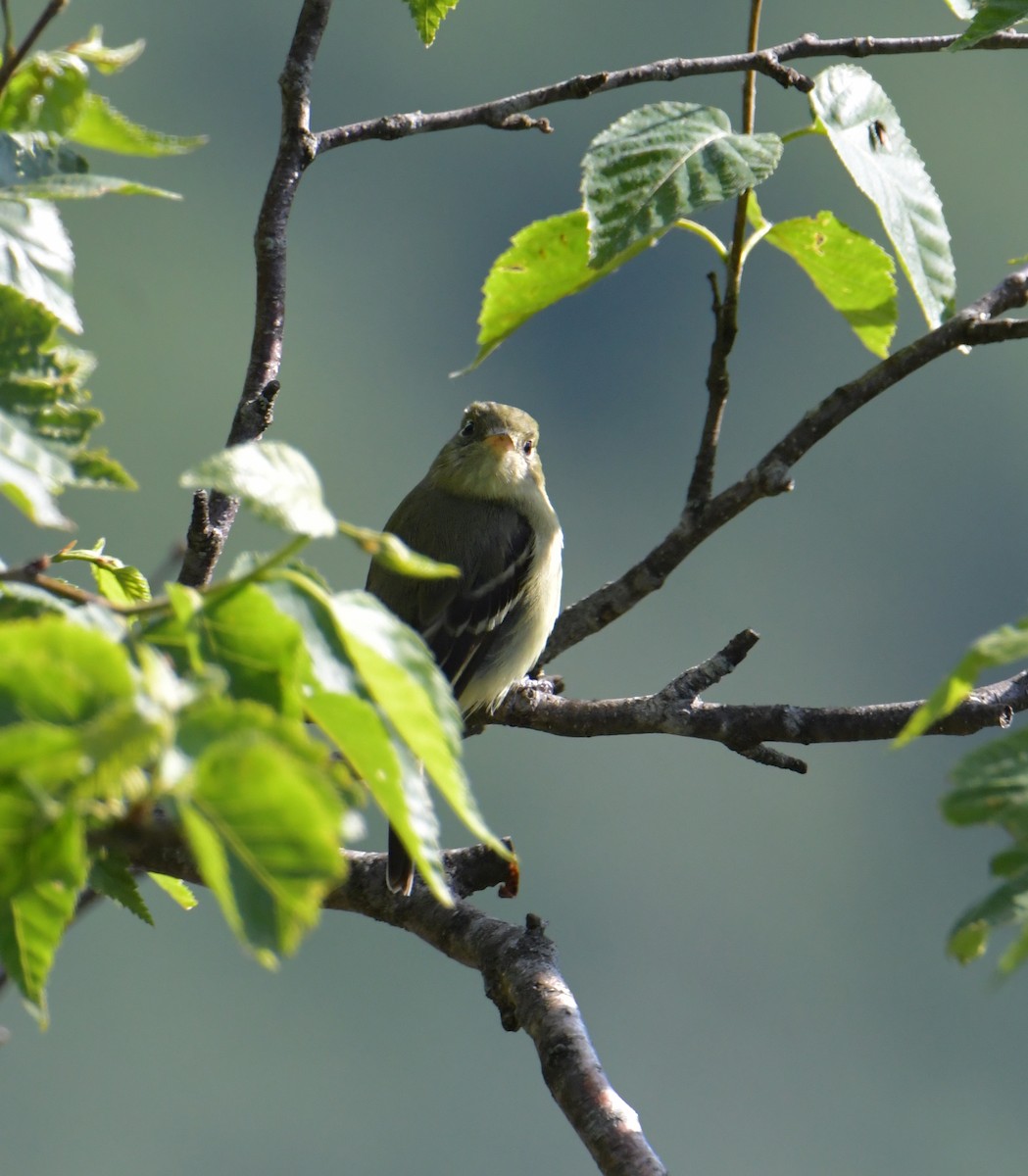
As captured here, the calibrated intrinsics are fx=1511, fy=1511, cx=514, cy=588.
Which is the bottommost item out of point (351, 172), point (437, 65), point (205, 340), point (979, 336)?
point (205, 340)

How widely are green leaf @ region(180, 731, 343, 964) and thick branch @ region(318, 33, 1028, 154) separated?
1.54m

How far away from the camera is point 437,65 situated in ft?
120

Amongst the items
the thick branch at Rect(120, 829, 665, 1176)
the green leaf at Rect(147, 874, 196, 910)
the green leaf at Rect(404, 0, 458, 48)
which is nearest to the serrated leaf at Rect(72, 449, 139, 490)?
the thick branch at Rect(120, 829, 665, 1176)

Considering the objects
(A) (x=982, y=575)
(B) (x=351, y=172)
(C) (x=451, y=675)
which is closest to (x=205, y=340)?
(B) (x=351, y=172)

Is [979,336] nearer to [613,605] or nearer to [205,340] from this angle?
[613,605]

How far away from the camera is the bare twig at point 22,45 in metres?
1.14

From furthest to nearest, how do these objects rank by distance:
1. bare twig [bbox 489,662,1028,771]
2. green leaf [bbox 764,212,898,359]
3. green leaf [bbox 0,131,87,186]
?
bare twig [bbox 489,662,1028,771] → green leaf [bbox 764,212,898,359] → green leaf [bbox 0,131,87,186]

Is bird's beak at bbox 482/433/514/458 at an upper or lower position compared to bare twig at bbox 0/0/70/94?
lower

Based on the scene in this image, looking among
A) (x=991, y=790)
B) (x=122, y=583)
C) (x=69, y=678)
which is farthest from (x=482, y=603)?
(x=69, y=678)

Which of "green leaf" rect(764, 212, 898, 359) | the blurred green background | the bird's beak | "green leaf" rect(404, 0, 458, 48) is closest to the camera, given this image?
"green leaf" rect(404, 0, 458, 48)

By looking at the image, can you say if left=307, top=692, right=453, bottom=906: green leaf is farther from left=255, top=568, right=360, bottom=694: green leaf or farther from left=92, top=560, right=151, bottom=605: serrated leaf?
left=92, top=560, right=151, bottom=605: serrated leaf

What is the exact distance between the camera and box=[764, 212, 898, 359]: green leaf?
7.01ft

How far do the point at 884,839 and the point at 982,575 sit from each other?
22.8 ft

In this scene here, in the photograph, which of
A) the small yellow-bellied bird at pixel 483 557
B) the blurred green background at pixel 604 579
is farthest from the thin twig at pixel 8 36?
the blurred green background at pixel 604 579
